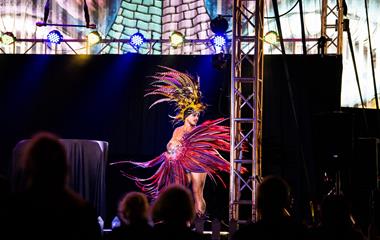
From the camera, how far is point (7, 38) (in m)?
9.48

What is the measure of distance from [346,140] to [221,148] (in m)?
3.06

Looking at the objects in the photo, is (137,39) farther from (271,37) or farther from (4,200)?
(4,200)

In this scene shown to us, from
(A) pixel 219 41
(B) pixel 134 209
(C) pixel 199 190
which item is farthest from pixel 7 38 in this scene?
(B) pixel 134 209

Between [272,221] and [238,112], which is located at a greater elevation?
[238,112]

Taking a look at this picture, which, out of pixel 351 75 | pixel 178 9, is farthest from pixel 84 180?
pixel 351 75

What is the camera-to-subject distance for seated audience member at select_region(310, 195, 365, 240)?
3033 millimetres

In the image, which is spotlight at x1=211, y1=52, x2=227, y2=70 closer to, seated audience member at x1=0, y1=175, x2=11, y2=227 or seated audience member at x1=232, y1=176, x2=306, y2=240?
seated audience member at x1=232, y1=176, x2=306, y2=240

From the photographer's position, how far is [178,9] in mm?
10664

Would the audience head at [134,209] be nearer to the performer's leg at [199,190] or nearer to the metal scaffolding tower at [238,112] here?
the metal scaffolding tower at [238,112]

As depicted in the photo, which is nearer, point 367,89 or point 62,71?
point 62,71

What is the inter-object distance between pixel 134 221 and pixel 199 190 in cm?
622

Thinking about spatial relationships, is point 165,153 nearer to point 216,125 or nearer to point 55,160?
point 216,125

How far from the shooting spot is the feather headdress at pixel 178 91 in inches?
376

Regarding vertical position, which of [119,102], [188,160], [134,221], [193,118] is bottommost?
[134,221]
